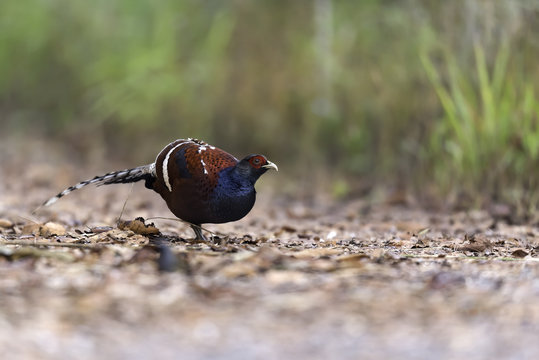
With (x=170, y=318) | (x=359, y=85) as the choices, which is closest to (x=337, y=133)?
(x=359, y=85)

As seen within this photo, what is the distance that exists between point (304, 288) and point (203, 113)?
249 inches

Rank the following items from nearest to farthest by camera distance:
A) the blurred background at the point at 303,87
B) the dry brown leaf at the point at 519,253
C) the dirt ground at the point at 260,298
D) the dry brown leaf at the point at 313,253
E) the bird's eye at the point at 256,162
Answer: the dirt ground at the point at 260,298, the dry brown leaf at the point at 313,253, the dry brown leaf at the point at 519,253, the bird's eye at the point at 256,162, the blurred background at the point at 303,87

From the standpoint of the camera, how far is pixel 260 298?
7.84ft

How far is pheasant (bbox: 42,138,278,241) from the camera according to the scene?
12.1ft

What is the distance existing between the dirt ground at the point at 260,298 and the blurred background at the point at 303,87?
209cm

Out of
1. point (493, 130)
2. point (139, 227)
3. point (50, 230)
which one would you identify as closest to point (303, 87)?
point (493, 130)

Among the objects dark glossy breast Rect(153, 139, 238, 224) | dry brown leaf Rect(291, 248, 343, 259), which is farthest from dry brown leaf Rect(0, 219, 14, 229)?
dry brown leaf Rect(291, 248, 343, 259)

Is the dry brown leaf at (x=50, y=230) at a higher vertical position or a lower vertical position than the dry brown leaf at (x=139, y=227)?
higher

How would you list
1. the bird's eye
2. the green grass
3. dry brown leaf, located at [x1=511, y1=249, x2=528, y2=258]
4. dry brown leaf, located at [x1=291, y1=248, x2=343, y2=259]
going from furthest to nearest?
the green grass < the bird's eye < dry brown leaf, located at [x1=511, y1=249, x2=528, y2=258] < dry brown leaf, located at [x1=291, y1=248, x2=343, y2=259]

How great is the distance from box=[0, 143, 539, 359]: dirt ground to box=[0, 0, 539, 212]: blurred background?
2.09 m

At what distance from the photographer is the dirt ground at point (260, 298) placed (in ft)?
6.57

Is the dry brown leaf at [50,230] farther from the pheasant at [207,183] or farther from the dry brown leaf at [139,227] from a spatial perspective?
the dry brown leaf at [139,227]

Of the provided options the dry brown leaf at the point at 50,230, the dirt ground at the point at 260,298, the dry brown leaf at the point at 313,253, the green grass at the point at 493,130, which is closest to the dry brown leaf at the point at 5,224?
the dirt ground at the point at 260,298

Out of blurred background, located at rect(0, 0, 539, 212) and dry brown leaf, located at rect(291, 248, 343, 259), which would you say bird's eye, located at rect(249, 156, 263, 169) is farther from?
blurred background, located at rect(0, 0, 539, 212)
